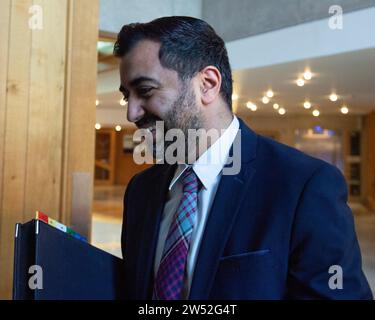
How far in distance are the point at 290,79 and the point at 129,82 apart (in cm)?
611

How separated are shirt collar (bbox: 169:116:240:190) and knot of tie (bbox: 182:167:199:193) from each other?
12mm

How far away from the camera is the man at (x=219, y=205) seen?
898 mm

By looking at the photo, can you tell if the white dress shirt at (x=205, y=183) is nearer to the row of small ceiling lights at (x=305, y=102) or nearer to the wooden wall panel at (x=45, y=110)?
the wooden wall panel at (x=45, y=110)

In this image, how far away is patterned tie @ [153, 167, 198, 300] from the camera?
99 cm

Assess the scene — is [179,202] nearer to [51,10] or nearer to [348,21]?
[51,10]

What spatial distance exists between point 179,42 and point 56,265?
0.62 meters

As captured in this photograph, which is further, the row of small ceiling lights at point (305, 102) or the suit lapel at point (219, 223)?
the row of small ceiling lights at point (305, 102)

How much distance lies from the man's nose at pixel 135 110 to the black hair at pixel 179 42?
0.38ft

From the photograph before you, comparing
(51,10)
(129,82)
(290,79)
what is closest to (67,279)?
(129,82)

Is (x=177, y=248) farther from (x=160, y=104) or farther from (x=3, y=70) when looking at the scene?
(x=3, y=70)

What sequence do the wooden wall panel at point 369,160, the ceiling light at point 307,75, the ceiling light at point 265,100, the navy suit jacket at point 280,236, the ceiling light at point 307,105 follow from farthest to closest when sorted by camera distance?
the wooden wall panel at point 369,160 < the ceiling light at point 307,105 < the ceiling light at point 265,100 < the ceiling light at point 307,75 < the navy suit jacket at point 280,236

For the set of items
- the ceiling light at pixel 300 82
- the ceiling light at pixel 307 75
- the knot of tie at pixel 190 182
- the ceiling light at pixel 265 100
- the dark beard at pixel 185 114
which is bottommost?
the knot of tie at pixel 190 182

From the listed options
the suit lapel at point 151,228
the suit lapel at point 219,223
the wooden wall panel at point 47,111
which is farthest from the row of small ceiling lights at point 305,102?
the suit lapel at point 219,223

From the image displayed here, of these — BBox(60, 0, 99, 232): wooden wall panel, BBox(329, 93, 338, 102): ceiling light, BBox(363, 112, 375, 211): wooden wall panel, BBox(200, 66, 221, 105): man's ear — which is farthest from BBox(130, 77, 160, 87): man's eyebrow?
BBox(363, 112, 375, 211): wooden wall panel
